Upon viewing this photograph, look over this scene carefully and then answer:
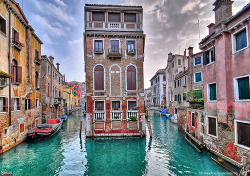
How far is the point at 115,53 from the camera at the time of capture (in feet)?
51.5

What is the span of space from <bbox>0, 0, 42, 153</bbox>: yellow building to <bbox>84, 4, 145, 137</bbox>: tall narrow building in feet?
20.4

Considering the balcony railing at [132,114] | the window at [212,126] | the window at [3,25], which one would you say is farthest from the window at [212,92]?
the window at [3,25]

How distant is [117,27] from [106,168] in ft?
43.9

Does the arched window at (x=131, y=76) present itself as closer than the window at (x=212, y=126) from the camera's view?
No

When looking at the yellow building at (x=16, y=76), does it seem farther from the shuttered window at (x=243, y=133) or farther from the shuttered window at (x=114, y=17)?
the shuttered window at (x=243, y=133)

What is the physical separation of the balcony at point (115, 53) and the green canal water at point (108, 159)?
28.1ft

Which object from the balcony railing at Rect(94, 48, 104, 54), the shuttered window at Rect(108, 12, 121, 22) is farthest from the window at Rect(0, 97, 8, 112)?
the shuttered window at Rect(108, 12, 121, 22)

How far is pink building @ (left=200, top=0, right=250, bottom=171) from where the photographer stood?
7816 mm

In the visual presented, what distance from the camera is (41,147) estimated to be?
13531 millimetres

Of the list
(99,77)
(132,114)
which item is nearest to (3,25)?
(99,77)

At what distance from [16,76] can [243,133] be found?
17.4 m

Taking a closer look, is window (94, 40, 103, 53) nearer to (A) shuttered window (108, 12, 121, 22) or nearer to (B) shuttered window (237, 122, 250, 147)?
(A) shuttered window (108, 12, 121, 22)

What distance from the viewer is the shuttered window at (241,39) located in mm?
7941

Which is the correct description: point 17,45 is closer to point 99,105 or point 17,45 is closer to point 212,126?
point 99,105
